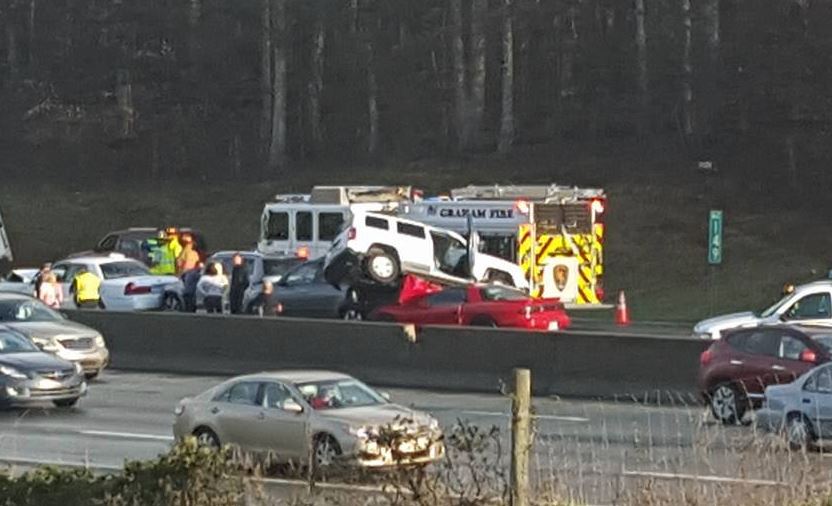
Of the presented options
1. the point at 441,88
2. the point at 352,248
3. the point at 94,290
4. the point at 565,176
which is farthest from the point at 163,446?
the point at 441,88

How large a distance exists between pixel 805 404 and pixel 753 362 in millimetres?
4072

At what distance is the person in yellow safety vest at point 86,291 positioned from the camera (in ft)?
135

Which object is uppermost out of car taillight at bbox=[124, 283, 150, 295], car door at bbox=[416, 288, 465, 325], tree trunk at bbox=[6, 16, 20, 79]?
tree trunk at bbox=[6, 16, 20, 79]

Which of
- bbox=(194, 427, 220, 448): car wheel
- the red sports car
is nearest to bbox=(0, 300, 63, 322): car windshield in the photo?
the red sports car

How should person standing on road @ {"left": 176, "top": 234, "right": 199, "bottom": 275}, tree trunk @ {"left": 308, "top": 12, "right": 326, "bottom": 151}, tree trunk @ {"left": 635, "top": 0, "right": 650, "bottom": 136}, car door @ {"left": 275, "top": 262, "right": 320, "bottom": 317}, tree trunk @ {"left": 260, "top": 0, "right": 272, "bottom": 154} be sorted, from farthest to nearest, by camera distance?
tree trunk @ {"left": 308, "top": 12, "right": 326, "bottom": 151}
tree trunk @ {"left": 260, "top": 0, "right": 272, "bottom": 154}
tree trunk @ {"left": 635, "top": 0, "right": 650, "bottom": 136}
person standing on road @ {"left": 176, "top": 234, "right": 199, "bottom": 275}
car door @ {"left": 275, "top": 262, "right": 320, "bottom": 317}

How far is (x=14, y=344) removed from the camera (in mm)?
26922

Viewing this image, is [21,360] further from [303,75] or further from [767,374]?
[303,75]

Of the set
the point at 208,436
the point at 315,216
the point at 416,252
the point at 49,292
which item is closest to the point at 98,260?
the point at 49,292

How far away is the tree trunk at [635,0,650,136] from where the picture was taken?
220 ft

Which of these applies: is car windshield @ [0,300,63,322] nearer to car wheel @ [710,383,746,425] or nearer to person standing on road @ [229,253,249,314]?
person standing on road @ [229,253,249,314]

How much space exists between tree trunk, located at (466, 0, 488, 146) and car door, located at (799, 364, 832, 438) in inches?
1869

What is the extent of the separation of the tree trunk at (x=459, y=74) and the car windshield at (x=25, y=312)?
37224mm

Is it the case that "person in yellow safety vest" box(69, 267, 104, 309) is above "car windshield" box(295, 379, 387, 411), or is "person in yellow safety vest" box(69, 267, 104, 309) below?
below

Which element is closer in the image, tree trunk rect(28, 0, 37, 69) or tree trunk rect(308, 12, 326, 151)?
tree trunk rect(308, 12, 326, 151)
